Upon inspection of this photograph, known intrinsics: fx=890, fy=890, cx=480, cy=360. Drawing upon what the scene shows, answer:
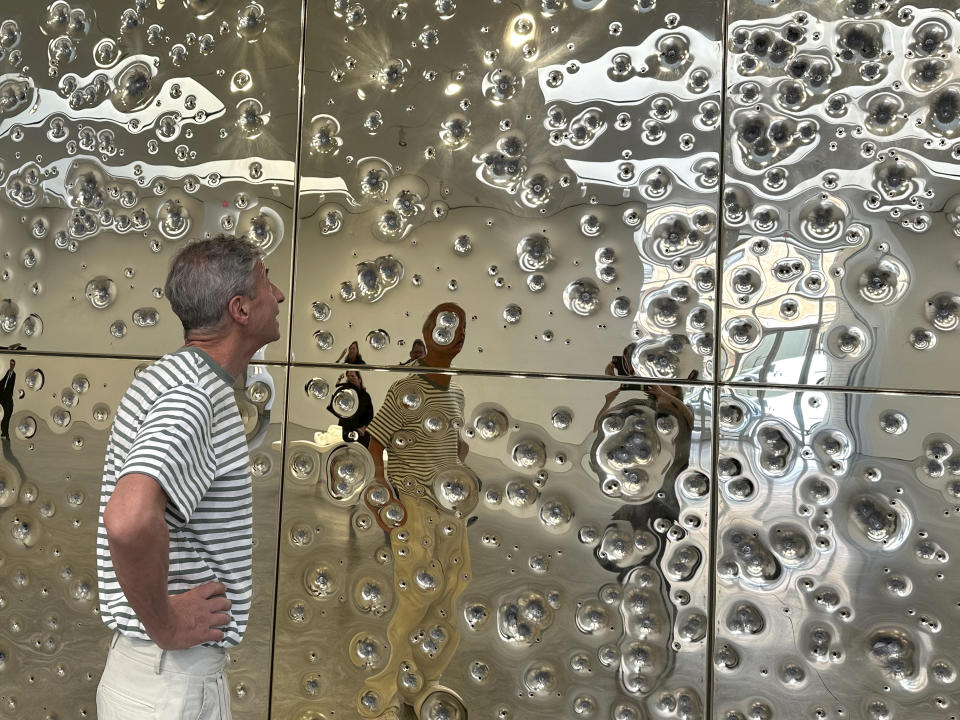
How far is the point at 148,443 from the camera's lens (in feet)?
4.56

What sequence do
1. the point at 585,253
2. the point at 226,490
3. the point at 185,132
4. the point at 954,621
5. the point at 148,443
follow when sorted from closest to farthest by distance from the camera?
the point at 148,443 < the point at 226,490 < the point at 954,621 < the point at 585,253 < the point at 185,132

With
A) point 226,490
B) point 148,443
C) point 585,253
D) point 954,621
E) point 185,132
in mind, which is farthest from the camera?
point 185,132

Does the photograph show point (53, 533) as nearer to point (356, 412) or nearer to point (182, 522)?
point (356, 412)

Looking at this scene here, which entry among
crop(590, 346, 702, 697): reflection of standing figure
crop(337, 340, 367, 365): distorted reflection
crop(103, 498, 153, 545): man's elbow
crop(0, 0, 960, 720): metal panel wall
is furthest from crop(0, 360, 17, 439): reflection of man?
crop(590, 346, 702, 697): reflection of standing figure

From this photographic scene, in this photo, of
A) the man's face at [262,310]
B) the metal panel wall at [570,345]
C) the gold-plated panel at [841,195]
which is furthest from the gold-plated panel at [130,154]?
the gold-plated panel at [841,195]

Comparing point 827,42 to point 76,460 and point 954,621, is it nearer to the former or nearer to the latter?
point 954,621

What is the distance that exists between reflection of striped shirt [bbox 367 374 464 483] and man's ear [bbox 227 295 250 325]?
2.54 feet

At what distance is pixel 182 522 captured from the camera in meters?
1.48

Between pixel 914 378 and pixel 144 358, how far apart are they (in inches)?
80.9

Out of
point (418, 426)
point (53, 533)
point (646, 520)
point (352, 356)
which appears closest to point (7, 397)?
point (53, 533)

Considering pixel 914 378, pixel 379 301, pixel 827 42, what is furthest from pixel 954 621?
pixel 379 301

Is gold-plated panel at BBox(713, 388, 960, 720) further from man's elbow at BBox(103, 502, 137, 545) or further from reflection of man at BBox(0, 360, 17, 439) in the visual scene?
reflection of man at BBox(0, 360, 17, 439)

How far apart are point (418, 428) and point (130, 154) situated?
3.92 feet

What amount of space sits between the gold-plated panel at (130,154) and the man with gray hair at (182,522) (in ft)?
2.76
